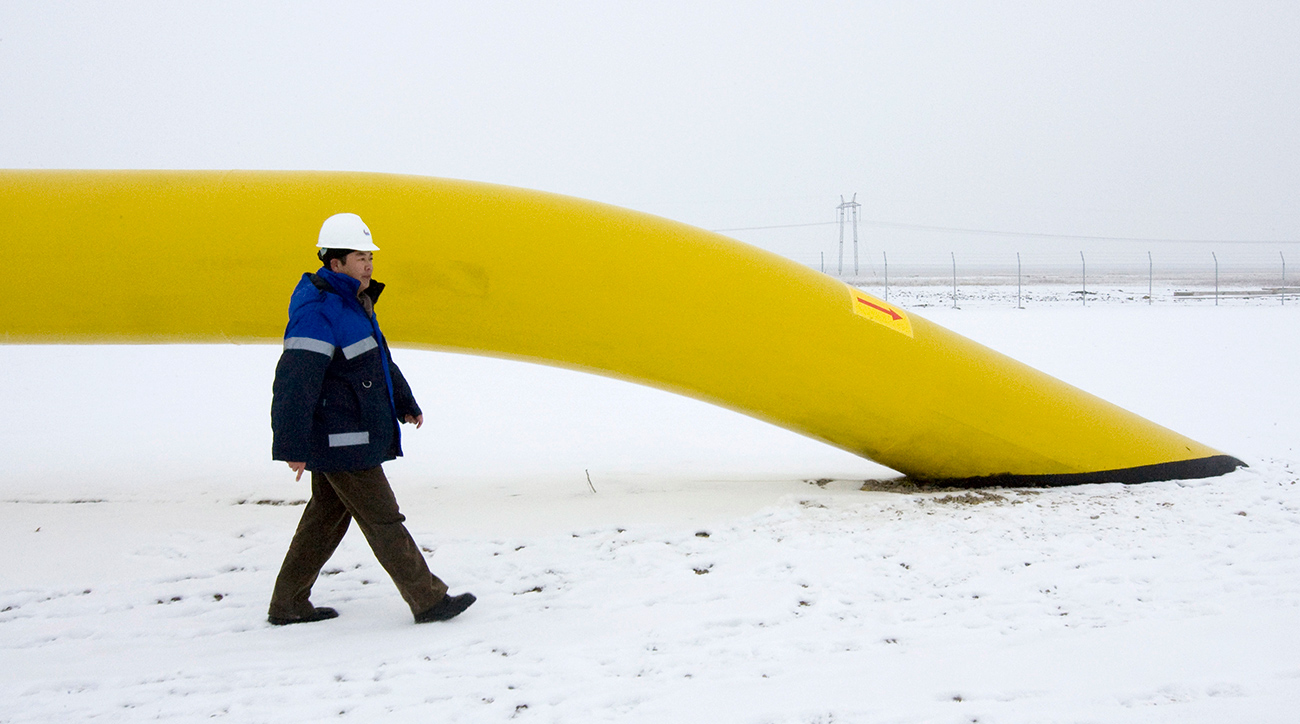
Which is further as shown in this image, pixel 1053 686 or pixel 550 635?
pixel 550 635

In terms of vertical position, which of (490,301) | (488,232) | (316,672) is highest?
(488,232)

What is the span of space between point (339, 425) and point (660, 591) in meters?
1.41

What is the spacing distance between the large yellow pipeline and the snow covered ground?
15.5 inches

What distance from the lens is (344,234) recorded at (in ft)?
10.2

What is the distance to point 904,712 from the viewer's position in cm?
244

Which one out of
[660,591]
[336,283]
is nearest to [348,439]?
[336,283]

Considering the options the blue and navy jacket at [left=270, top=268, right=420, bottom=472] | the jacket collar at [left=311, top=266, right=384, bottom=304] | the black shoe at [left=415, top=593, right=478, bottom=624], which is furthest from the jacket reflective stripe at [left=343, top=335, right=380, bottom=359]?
the black shoe at [left=415, top=593, right=478, bottom=624]

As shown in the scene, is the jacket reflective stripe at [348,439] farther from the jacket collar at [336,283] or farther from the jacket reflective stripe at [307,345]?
the jacket collar at [336,283]

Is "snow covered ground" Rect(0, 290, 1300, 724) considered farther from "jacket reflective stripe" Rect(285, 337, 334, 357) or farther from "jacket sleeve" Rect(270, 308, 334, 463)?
"jacket reflective stripe" Rect(285, 337, 334, 357)

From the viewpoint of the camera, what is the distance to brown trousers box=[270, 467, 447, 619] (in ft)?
10.1

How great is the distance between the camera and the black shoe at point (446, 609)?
10.5 feet

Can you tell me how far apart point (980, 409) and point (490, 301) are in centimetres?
271

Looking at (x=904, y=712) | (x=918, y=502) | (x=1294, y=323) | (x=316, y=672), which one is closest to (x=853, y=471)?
(x=918, y=502)

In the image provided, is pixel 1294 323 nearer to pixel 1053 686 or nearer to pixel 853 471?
pixel 853 471
